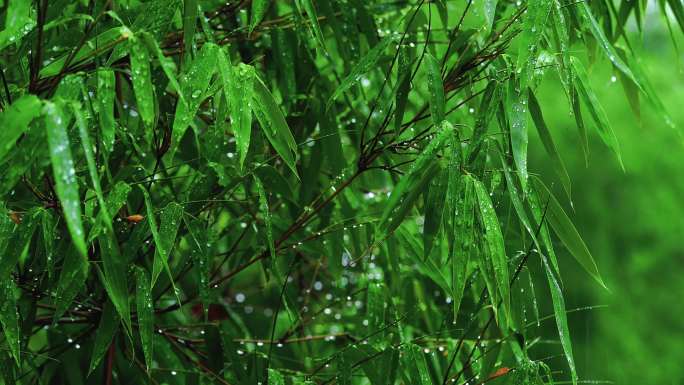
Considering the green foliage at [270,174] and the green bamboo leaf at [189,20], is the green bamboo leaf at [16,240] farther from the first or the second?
the green bamboo leaf at [189,20]

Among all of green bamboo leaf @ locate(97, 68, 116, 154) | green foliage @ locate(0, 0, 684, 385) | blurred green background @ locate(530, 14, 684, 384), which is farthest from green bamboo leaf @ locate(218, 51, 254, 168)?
blurred green background @ locate(530, 14, 684, 384)

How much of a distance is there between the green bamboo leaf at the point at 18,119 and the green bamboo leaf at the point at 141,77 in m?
0.11

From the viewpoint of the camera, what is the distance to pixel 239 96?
2.90 ft

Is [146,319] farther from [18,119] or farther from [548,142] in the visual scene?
[548,142]

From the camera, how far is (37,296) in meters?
1.11

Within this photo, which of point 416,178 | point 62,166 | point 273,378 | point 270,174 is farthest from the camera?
point 270,174

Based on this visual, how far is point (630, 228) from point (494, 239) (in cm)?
297

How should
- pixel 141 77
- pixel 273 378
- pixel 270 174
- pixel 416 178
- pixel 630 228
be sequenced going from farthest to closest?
pixel 630 228 < pixel 270 174 < pixel 273 378 < pixel 416 178 < pixel 141 77

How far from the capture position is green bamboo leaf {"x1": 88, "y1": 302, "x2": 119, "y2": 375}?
3.34 feet

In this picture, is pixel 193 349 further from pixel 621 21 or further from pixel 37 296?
pixel 621 21

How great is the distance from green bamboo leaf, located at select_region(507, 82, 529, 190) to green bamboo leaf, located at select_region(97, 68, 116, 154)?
40cm

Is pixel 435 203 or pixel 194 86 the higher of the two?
pixel 194 86

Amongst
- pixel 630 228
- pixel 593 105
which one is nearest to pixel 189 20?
pixel 593 105

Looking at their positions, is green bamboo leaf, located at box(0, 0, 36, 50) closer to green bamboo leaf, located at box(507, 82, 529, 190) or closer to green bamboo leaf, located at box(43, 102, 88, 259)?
green bamboo leaf, located at box(43, 102, 88, 259)
